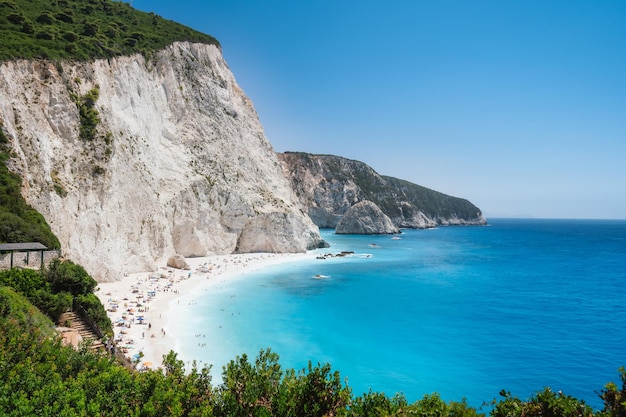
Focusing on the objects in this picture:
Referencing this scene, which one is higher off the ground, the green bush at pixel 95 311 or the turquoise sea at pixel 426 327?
the green bush at pixel 95 311

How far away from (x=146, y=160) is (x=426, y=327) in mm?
41258

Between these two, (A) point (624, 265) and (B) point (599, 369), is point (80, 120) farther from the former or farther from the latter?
(A) point (624, 265)

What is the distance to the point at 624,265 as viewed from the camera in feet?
227

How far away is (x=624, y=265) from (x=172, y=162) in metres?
85.1

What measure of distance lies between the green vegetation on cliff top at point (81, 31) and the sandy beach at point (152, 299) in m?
24.5

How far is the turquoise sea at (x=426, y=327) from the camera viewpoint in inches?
888

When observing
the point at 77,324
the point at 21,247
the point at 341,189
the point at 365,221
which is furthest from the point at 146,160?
the point at 341,189

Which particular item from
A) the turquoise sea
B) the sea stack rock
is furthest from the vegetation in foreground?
the sea stack rock

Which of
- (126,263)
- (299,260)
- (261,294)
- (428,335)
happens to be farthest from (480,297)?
(126,263)

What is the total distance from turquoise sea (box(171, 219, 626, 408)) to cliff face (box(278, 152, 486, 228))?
89.4 m

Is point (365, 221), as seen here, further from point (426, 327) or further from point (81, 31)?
point (81, 31)

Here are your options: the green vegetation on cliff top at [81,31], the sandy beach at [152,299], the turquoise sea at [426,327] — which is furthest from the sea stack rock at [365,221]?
the sandy beach at [152,299]

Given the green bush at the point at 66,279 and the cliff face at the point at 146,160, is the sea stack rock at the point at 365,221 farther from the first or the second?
the green bush at the point at 66,279

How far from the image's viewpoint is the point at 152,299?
34.2 meters
